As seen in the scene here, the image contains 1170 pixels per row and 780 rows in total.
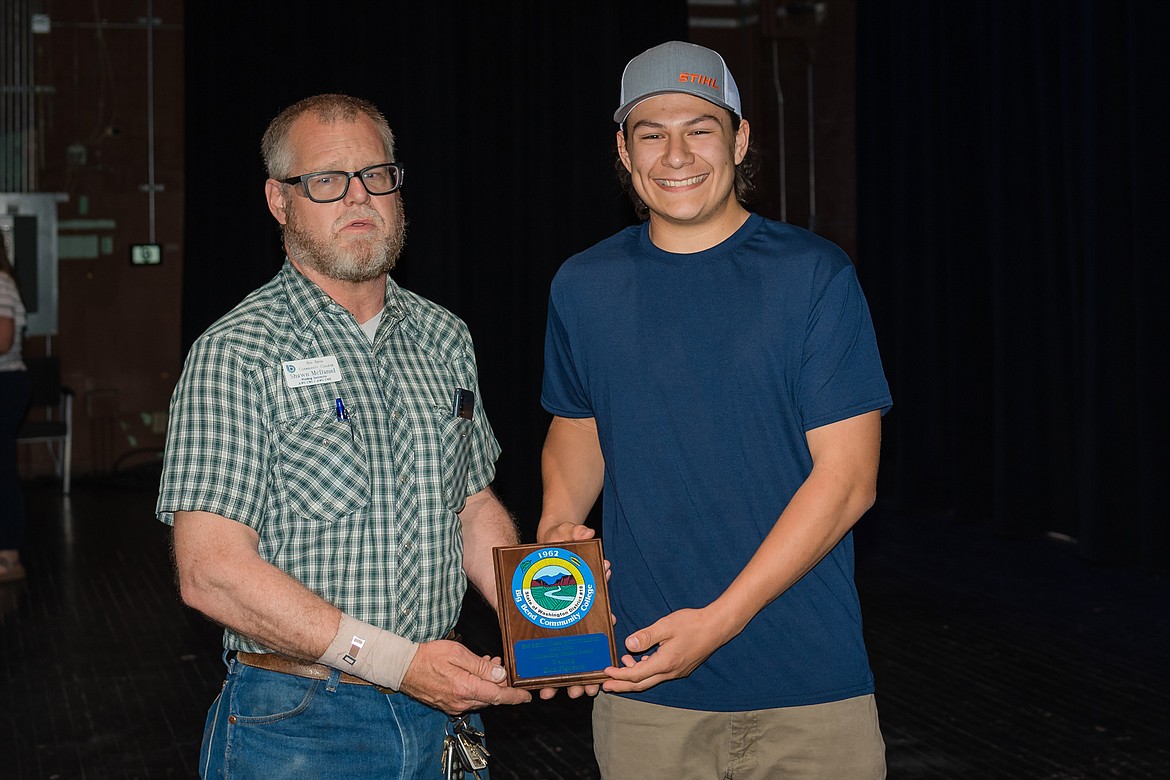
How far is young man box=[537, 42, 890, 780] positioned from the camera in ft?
5.48

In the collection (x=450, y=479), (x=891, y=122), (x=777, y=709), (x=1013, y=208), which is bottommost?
(x=777, y=709)

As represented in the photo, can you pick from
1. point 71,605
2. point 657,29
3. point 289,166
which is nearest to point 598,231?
point 657,29

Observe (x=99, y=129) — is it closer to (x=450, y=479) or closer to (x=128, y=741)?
(x=128, y=741)

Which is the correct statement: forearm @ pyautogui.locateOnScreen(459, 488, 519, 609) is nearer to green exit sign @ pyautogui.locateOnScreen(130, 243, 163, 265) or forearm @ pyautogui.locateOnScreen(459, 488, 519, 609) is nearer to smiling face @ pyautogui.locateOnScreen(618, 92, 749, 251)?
smiling face @ pyautogui.locateOnScreen(618, 92, 749, 251)

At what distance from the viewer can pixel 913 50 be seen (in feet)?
25.1

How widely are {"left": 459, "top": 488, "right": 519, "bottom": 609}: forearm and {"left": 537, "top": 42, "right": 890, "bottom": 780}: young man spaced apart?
0.79 feet

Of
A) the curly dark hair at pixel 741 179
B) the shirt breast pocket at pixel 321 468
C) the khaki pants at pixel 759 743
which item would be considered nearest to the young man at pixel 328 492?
the shirt breast pocket at pixel 321 468

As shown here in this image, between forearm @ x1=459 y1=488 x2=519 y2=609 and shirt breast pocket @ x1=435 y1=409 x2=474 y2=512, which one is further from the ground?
shirt breast pocket @ x1=435 y1=409 x2=474 y2=512

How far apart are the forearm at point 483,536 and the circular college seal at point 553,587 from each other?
0.89ft

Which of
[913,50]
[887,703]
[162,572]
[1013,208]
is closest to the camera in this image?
[887,703]

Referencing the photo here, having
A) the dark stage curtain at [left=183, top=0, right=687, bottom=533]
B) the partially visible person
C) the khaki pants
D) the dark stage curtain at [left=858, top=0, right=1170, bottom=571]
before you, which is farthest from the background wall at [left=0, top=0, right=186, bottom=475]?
the khaki pants

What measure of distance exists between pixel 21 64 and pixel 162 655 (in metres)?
6.17

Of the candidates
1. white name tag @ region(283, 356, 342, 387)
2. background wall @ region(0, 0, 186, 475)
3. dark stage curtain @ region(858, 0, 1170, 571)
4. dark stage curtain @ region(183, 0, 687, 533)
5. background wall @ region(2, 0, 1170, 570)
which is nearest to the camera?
white name tag @ region(283, 356, 342, 387)

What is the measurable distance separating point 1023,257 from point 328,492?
18.7 ft
